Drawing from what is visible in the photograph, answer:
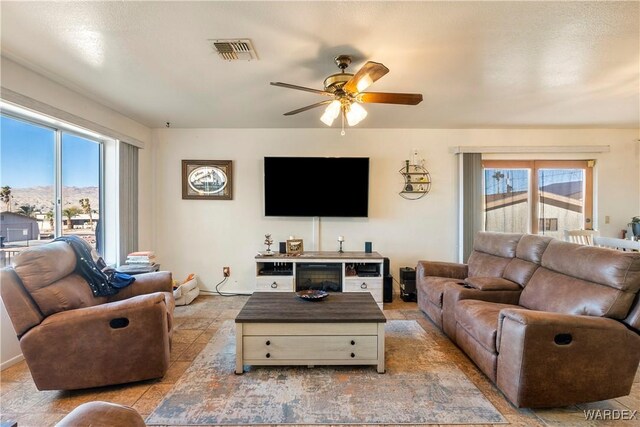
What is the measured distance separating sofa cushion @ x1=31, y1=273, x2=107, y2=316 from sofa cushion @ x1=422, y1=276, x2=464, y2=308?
9.91ft

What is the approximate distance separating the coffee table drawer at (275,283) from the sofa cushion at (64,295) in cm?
178

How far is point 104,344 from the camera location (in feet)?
6.45

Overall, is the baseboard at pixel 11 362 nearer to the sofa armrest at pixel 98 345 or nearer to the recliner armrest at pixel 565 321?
the sofa armrest at pixel 98 345

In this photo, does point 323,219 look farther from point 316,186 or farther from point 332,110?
point 332,110

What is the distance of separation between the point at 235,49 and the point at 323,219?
2656 mm

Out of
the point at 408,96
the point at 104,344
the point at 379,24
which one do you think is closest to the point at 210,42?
the point at 379,24

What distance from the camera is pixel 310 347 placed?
2230 mm

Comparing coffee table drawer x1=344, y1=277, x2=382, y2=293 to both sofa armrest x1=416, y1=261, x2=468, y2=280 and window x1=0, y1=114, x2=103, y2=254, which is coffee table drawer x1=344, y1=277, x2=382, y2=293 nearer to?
sofa armrest x1=416, y1=261, x2=468, y2=280

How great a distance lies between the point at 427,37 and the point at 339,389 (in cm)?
245

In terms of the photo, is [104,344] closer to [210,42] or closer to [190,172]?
[210,42]

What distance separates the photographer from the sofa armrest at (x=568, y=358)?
1766 millimetres

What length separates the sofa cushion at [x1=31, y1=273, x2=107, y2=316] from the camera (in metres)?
1.96

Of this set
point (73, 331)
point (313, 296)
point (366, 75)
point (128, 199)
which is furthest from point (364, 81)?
point (128, 199)

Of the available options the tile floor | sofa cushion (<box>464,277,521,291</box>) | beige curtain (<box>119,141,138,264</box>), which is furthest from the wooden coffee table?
beige curtain (<box>119,141,138,264</box>)
